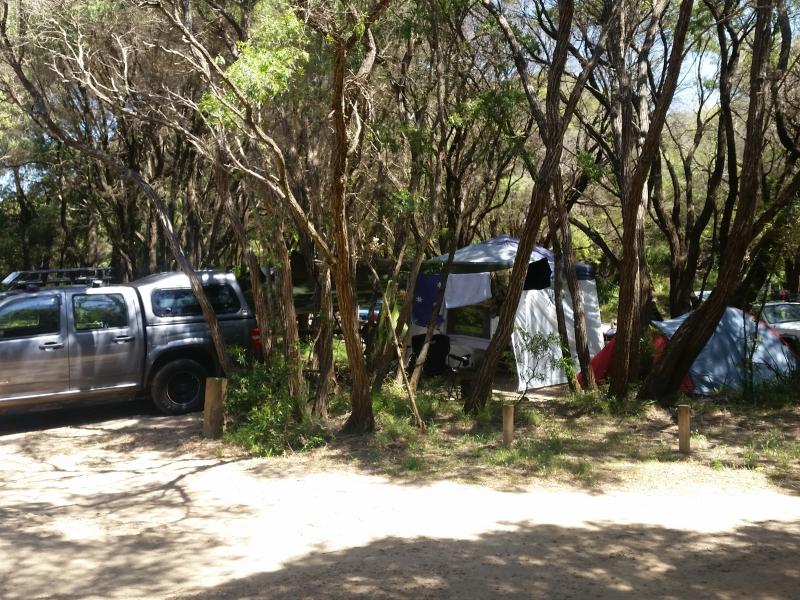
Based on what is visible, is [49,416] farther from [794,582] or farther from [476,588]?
[794,582]

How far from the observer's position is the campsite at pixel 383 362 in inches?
235

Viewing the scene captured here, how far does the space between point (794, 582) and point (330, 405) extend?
22.2 feet

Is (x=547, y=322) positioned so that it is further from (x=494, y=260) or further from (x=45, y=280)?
(x=45, y=280)

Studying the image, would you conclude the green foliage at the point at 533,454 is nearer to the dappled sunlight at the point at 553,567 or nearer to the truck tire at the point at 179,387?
the dappled sunlight at the point at 553,567

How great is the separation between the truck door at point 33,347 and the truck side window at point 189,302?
1258 mm

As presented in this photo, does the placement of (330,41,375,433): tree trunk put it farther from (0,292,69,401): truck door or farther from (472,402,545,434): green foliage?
(0,292,69,401): truck door

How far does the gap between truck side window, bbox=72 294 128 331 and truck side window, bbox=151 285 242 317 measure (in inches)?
17.2

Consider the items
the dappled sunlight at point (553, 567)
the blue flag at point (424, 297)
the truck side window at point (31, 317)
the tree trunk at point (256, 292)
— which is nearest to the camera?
the dappled sunlight at point (553, 567)

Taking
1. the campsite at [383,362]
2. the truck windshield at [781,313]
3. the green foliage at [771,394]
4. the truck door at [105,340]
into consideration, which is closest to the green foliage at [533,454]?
the campsite at [383,362]

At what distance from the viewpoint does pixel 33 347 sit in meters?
10.1

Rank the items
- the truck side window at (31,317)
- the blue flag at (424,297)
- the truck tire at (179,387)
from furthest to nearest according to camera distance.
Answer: the blue flag at (424,297)
the truck tire at (179,387)
the truck side window at (31,317)

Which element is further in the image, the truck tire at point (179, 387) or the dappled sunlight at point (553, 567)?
the truck tire at point (179, 387)

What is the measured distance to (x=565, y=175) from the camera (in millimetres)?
20406

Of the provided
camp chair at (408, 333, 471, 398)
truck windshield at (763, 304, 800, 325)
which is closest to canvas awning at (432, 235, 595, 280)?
camp chair at (408, 333, 471, 398)
